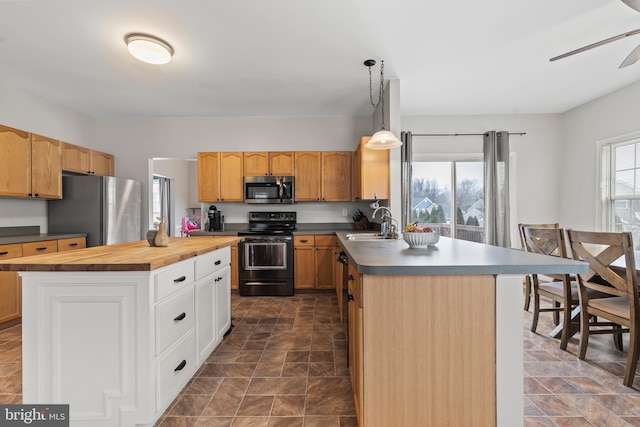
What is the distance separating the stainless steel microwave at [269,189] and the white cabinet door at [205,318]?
2.13 metres

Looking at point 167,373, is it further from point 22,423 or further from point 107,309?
point 22,423

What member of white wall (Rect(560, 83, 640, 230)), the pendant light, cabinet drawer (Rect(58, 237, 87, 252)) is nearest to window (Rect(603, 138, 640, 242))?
white wall (Rect(560, 83, 640, 230))

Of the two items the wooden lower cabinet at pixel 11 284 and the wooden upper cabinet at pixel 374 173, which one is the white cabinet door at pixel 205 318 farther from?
Answer: the wooden lower cabinet at pixel 11 284

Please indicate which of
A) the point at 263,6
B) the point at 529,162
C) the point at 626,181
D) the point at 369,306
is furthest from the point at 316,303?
the point at 626,181

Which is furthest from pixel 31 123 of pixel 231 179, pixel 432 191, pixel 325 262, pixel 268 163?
pixel 432 191

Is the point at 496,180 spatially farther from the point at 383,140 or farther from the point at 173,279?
the point at 173,279

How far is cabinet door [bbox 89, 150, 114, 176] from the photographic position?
13.8ft

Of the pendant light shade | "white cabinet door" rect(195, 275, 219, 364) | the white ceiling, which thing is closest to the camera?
"white cabinet door" rect(195, 275, 219, 364)

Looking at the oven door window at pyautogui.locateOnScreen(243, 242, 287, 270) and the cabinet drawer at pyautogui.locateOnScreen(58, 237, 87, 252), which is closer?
the cabinet drawer at pyautogui.locateOnScreen(58, 237, 87, 252)

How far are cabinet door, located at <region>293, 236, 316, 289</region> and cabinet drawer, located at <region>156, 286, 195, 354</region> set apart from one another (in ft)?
7.21

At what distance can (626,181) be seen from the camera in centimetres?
363

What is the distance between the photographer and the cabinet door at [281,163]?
14.5 feet

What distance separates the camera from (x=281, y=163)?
4.43 m

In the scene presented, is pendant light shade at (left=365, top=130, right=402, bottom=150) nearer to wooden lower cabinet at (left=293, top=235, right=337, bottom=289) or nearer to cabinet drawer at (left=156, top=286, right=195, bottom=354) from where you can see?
wooden lower cabinet at (left=293, top=235, right=337, bottom=289)
